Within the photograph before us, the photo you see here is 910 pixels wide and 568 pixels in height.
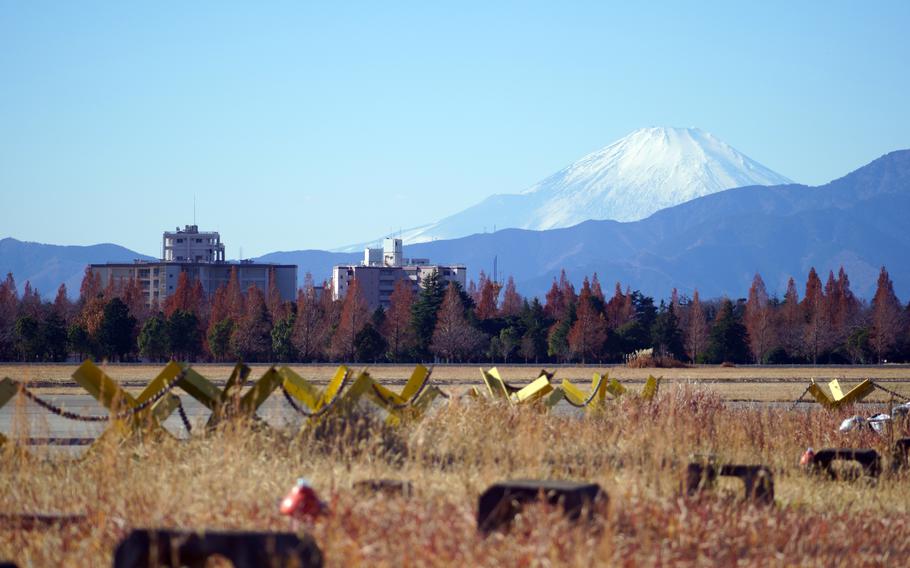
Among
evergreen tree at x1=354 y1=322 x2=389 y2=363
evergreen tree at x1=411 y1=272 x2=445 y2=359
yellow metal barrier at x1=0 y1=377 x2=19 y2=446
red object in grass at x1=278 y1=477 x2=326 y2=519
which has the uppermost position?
evergreen tree at x1=411 y1=272 x2=445 y2=359

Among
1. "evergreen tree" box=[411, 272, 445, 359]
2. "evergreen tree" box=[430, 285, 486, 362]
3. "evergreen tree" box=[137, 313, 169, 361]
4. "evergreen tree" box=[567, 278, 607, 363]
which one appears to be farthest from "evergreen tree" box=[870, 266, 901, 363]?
"evergreen tree" box=[137, 313, 169, 361]

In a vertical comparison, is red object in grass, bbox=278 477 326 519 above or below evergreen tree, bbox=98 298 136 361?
below

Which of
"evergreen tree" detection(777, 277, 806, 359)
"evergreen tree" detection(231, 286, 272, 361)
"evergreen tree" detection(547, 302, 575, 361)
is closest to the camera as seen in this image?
"evergreen tree" detection(231, 286, 272, 361)

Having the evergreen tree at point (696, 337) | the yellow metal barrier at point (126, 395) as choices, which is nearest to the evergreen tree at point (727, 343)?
the evergreen tree at point (696, 337)

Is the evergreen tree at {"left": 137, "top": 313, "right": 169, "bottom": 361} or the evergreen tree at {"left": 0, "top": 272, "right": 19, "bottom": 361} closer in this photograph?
the evergreen tree at {"left": 137, "top": 313, "right": 169, "bottom": 361}

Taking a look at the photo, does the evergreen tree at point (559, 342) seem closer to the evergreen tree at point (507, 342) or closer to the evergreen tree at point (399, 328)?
the evergreen tree at point (507, 342)

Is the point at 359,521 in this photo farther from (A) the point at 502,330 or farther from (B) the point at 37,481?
(A) the point at 502,330

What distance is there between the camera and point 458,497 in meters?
9.05

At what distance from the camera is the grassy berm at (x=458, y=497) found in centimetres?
735

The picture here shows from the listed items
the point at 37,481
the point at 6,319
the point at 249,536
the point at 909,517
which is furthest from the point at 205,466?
the point at 6,319

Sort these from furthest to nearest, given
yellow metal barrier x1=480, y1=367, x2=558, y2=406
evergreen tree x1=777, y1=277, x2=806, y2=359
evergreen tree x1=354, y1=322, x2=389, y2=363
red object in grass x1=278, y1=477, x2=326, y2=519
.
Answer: evergreen tree x1=777, y1=277, x2=806, y2=359 < evergreen tree x1=354, y1=322, x2=389, y2=363 < yellow metal barrier x1=480, y1=367, x2=558, y2=406 < red object in grass x1=278, y1=477, x2=326, y2=519

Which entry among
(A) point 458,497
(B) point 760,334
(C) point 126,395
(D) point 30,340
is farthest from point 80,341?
(A) point 458,497

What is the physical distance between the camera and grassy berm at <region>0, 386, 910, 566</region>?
7.35 metres

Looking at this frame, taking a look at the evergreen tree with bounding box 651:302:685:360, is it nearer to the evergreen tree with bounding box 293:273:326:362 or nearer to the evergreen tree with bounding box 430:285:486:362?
the evergreen tree with bounding box 430:285:486:362
